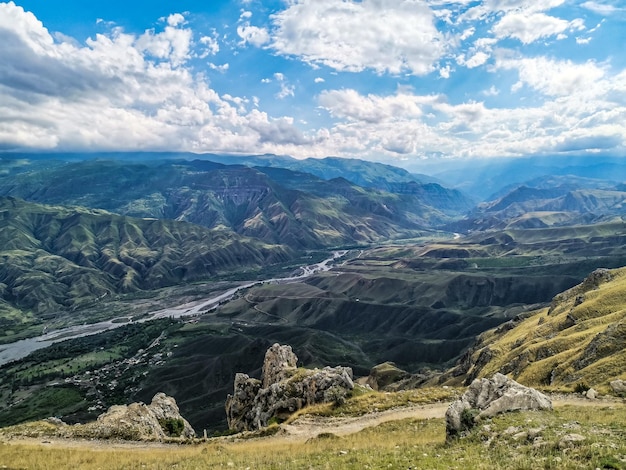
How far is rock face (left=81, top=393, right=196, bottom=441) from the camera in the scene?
39969 millimetres

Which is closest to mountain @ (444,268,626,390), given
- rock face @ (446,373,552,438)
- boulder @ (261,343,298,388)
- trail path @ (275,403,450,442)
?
trail path @ (275,403,450,442)

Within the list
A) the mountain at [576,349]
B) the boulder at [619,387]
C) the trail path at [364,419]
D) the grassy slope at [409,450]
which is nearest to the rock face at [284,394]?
the trail path at [364,419]

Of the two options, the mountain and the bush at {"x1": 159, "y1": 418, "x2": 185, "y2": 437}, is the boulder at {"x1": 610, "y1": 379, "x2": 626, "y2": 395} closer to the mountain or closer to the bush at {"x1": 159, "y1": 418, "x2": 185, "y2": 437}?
the mountain

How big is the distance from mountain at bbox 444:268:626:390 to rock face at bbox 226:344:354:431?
25.4m

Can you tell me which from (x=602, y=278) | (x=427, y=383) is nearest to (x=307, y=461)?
(x=427, y=383)

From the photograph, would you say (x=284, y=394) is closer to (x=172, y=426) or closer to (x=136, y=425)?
(x=172, y=426)

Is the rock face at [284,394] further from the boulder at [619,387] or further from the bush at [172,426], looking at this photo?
the boulder at [619,387]

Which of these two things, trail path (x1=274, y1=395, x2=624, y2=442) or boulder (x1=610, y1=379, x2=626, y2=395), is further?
boulder (x1=610, y1=379, x2=626, y2=395)

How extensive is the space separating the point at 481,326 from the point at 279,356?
499 feet

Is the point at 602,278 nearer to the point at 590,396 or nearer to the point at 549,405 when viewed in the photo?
the point at 590,396

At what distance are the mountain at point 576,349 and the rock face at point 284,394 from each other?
25.4m

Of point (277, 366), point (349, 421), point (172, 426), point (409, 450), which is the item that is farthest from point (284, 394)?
point (409, 450)

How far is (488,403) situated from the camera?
28938mm

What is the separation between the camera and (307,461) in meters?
23.1
